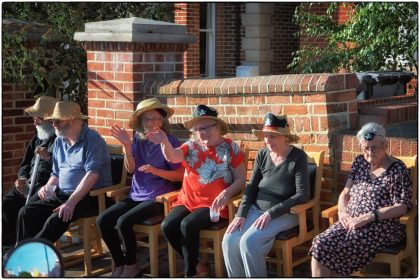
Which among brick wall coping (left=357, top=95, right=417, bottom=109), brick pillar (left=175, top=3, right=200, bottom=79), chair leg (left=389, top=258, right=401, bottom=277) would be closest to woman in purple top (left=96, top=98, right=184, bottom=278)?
brick wall coping (left=357, top=95, right=417, bottom=109)

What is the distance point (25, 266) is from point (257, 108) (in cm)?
248

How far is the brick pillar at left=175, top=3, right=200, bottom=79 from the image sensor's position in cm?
1512

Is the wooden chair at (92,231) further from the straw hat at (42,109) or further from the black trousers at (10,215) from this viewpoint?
the straw hat at (42,109)

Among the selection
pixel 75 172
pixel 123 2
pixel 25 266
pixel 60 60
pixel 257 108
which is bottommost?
pixel 25 266

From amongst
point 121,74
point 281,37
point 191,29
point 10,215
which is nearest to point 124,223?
point 10,215

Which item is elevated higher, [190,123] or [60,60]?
[60,60]

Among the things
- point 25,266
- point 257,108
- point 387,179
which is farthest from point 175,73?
point 25,266

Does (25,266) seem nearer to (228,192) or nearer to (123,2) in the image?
(228,192)

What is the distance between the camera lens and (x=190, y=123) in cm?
595

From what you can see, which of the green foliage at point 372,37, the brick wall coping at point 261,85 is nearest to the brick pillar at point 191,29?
the green foliage at point 372,37

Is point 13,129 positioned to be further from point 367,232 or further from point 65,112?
point 367,232

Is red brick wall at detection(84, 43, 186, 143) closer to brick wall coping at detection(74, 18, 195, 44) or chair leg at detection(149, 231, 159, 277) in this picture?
brick wall coping at detection(74, 18, 195, 44)

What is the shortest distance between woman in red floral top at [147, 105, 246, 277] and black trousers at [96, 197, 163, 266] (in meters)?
0.24

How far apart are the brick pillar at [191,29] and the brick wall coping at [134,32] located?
25.5ft
